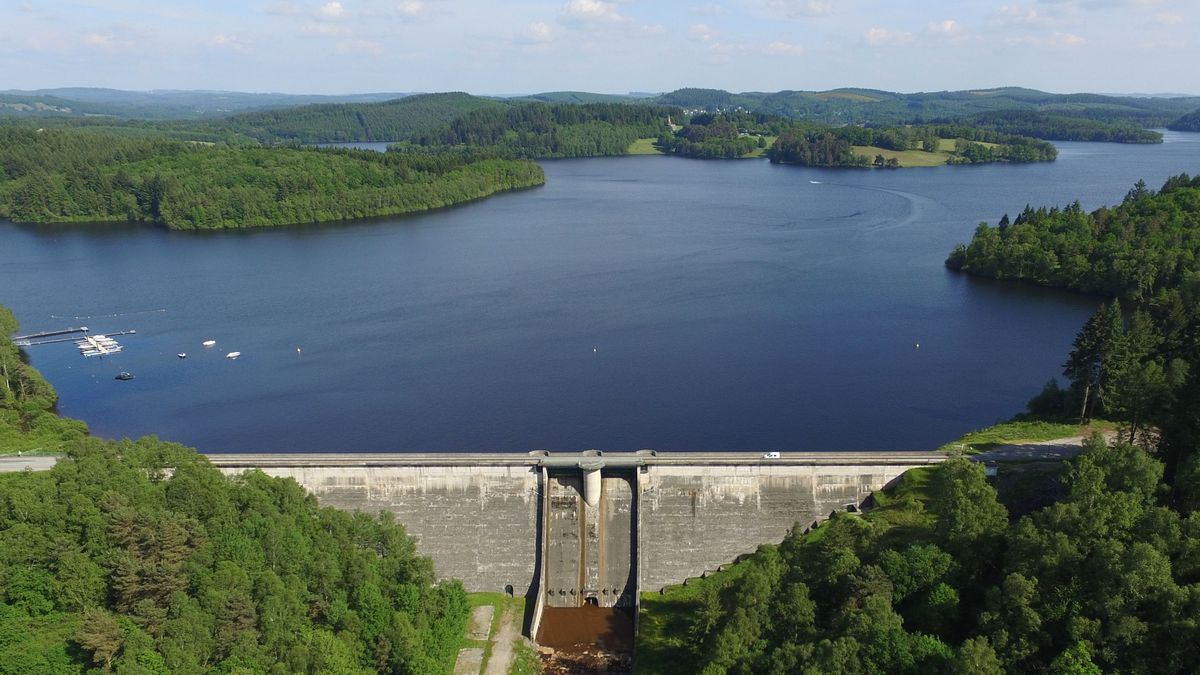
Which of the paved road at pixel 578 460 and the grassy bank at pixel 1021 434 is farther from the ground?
the paved road at pixel 578 460

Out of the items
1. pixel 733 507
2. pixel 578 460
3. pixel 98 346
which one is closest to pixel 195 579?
pixel 578 460

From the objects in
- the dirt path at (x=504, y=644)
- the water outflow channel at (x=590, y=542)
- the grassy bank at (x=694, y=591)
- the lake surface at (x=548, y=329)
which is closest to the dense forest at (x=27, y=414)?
the lake surface at (x=548, y=329)

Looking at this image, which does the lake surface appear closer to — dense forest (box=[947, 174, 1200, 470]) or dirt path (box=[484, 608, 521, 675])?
dense forest (box=[947, 174, 1200, 470])

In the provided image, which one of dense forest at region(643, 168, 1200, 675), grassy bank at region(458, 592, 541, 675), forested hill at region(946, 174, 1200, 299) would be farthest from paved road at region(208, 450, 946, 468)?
forested hill at region(946, 174, 1200, 299)

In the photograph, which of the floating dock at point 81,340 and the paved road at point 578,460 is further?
the floating dock at point 81,340

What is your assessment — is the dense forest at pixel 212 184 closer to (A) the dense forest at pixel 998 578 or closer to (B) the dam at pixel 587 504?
(B) the dam at pixel 587 504

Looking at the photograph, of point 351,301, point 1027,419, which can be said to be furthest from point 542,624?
point 351,301

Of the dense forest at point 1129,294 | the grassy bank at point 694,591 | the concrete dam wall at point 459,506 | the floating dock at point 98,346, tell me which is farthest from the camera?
the floating dock at point 98,346
